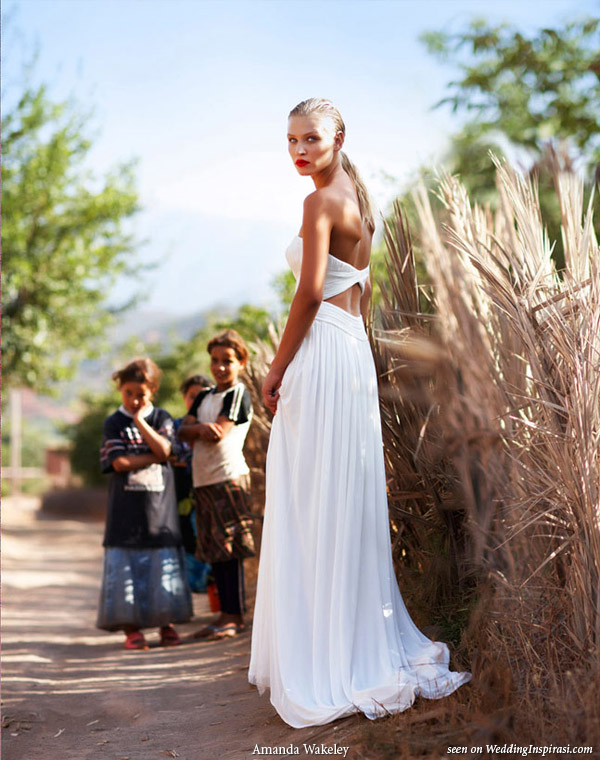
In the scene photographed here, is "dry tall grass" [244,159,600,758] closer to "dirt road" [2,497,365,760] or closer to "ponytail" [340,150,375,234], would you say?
"ponytail" [340,150,375,234]

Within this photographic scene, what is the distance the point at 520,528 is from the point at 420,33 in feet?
43.7

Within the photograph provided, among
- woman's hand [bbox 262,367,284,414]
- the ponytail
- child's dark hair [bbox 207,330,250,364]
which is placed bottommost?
woman's hand [bbox 262,367,284,414]

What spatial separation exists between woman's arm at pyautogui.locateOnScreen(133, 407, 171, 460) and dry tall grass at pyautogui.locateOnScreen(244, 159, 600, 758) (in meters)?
1.51

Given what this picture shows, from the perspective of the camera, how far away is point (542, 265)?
277 cm

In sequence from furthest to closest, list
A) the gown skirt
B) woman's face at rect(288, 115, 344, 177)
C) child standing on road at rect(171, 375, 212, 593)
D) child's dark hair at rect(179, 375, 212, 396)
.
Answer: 1. child's dark hair at rect(179, 375, 212, 396)
2. child standing on road at rect(171, 375, 212, 593)
3. woman's face at rect(288, 115, 344, 177)
4. the gown skirt

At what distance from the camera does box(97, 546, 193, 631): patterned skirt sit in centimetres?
445

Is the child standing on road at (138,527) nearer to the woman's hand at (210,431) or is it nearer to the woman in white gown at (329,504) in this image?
the woman's hand at (210,431)

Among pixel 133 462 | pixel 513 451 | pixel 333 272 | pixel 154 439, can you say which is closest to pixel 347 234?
pixel 333 272

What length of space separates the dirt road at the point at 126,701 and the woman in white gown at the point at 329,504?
0.17 meters

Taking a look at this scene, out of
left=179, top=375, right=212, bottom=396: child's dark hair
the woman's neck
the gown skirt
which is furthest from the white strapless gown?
left=179, top=375, right=212, bottom=396: child's dark hair

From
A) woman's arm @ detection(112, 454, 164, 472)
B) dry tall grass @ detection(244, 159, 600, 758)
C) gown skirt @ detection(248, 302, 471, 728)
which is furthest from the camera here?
woman's arm @ detection(112, 454, 164, 472)

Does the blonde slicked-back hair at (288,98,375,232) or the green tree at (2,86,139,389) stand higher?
the green tree at (2,86,139,389)

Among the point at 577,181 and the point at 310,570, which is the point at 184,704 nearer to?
the point at 310,570

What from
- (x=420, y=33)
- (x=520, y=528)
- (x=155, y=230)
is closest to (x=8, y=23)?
(x=155, y=230)
